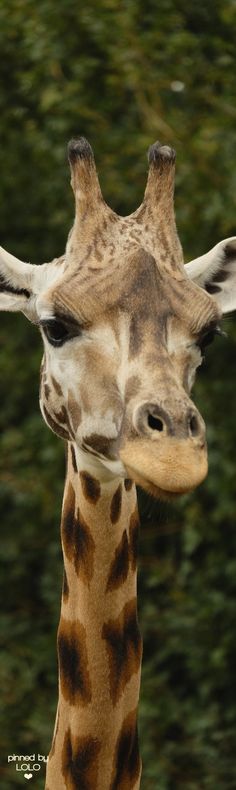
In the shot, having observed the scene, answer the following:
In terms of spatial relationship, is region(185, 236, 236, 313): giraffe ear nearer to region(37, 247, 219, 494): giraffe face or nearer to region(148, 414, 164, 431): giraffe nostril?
region(37, 247, 219, 494): giraffe face

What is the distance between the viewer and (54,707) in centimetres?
768

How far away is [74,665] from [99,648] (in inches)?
4.2

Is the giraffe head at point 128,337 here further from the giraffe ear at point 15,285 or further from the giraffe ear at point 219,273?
the giraffe ear at point 219,273

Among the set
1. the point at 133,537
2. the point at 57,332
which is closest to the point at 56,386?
the point at 57,332

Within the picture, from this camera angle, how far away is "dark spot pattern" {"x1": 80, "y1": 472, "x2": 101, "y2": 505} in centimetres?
364

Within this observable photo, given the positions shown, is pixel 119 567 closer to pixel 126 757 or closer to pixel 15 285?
pixel 126 757

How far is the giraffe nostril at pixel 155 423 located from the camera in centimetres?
300

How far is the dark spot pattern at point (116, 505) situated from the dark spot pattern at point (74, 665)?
331 mm

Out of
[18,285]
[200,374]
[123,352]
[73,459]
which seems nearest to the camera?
[123,352]

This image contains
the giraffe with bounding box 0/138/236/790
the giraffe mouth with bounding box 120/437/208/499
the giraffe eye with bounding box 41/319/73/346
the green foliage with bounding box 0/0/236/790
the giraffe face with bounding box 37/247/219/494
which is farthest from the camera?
the green foliage with bounding box 0/0/236/790

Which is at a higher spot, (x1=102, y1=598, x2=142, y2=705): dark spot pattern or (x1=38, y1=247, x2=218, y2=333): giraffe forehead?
(x1=38, y1=247, x2=218, y2=333): giraffe forehead

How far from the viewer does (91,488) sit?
3.64 m

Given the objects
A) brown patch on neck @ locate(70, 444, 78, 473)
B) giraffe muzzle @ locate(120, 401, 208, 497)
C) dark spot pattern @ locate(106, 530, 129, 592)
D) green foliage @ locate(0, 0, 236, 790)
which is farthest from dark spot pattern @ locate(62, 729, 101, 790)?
green foliage @ locate(0, 0, 236, 790)

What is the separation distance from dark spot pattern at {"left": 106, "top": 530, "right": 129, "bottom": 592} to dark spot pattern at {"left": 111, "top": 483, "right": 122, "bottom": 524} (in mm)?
77
